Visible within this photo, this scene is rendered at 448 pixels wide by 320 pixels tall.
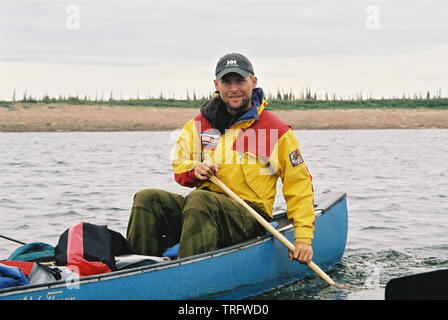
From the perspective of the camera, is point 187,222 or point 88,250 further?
point 187,222

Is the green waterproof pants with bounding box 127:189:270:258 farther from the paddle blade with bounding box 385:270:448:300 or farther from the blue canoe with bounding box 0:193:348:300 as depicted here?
the paddle blade with bounding box 385:270:448:300

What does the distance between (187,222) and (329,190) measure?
2.63 meters

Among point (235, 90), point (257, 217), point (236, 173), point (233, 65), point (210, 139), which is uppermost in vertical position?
point (233, 65)

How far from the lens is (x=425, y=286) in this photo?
349 cm

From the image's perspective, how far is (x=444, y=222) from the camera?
27.2 feet

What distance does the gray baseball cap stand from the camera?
435 centimetres

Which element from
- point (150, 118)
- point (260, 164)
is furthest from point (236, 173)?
point (150, 118)

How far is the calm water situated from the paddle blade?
1429mm

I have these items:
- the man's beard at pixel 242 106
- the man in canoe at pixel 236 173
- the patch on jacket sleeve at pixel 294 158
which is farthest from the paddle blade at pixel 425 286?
the man's beard at pixel 242 106

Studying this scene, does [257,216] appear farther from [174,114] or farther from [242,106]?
[174,114]
